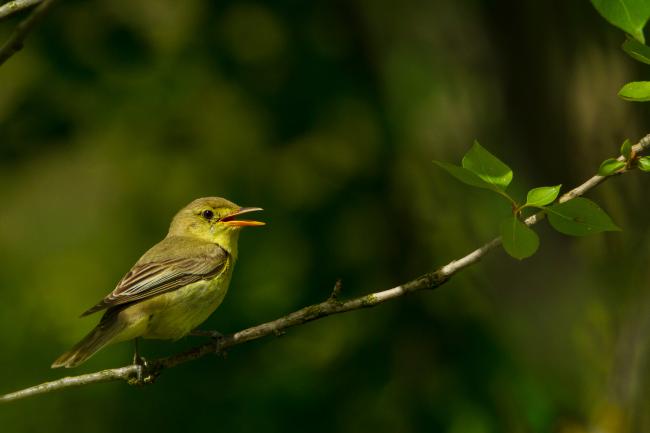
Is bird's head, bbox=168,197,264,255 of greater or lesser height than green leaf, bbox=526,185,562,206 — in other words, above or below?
below

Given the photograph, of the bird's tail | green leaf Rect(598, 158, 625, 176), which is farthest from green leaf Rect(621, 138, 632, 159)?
the bird's tail

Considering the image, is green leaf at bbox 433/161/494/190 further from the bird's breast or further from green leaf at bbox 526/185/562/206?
the bird's breast

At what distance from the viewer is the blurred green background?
5.30 m

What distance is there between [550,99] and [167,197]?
2806 mm

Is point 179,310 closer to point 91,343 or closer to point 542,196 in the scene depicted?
point 91,343

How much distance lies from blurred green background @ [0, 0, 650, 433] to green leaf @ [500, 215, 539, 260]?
9.71 ft

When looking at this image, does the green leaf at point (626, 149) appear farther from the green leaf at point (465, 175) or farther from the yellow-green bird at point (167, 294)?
the yellow-green bird at point (167, 294)

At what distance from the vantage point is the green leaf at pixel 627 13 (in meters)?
1.94

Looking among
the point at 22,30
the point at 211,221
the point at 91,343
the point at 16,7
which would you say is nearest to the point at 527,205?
the point at 22,30

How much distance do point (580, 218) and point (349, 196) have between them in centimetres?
364

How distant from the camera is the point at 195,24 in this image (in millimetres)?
6191

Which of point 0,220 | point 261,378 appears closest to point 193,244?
point 261,378

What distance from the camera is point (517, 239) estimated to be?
2.22 metres

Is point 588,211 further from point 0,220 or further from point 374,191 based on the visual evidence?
point 0,220
